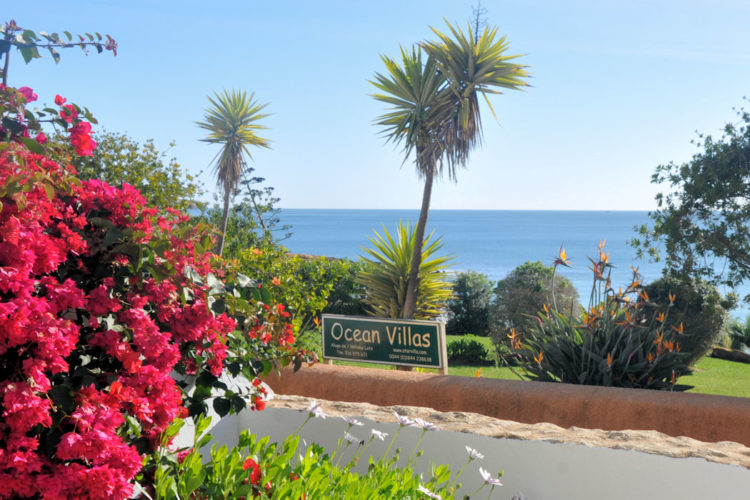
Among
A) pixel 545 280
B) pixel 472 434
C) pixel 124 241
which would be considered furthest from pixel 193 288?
pixel 545 280

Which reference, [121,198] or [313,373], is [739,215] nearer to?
[313,373]

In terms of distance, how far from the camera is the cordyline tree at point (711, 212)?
9750 millimetres

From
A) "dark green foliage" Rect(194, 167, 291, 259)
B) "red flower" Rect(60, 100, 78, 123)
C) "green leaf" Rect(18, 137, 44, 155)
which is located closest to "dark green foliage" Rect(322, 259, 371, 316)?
"dark green foliage" Rect(194, 167, 291, 259)

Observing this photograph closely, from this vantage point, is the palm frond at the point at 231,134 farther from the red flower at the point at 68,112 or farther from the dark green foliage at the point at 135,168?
the red flower at the point at 68,112

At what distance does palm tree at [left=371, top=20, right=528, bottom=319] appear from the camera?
37.0ft

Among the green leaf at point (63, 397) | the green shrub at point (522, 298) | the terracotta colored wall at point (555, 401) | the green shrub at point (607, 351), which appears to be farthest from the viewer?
the green shrub at point (522, 298)

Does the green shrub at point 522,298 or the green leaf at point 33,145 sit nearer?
the green leaf at point 33,145

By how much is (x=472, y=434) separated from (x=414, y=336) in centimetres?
210

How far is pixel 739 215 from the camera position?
386 inches

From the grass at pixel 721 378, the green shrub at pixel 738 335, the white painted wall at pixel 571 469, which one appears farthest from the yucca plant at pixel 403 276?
the green shrub at pixel 738 335

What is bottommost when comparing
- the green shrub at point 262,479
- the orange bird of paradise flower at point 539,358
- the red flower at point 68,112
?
the orange bird of paradise flower at point 539,358

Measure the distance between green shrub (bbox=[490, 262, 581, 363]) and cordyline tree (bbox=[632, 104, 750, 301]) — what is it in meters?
2.17

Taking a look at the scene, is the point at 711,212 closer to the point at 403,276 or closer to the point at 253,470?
the point at 403,276

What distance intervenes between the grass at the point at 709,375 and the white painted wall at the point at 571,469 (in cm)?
436
